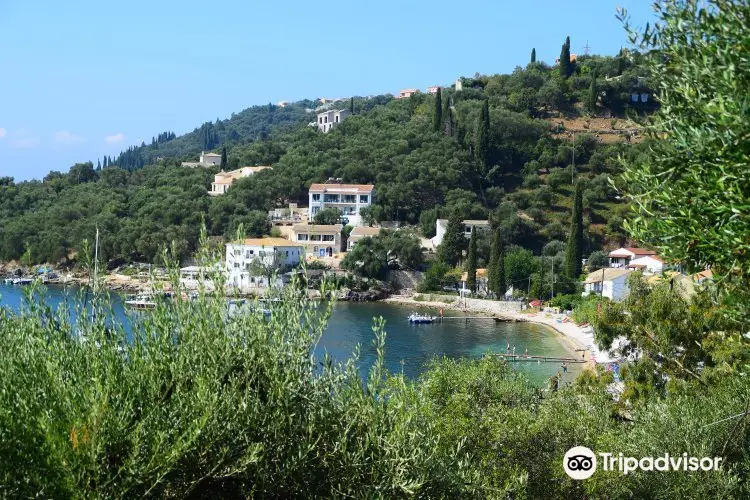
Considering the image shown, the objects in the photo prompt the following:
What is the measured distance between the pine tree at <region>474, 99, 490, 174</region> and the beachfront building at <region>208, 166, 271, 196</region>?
18.5m

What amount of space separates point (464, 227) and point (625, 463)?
42.7 meters

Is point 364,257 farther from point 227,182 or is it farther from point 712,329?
point 712,329

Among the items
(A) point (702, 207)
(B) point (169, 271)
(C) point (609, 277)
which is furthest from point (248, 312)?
(C) point (609, 277)

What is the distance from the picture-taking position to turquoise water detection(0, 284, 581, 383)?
1133 inches

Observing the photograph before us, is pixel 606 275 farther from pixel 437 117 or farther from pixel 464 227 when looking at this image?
pixel 437 117

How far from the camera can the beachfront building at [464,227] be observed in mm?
50312

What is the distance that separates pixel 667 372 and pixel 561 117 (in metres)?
62.2

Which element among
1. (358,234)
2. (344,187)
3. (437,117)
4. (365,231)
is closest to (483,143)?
(437,117)

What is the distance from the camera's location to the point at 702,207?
5035mm

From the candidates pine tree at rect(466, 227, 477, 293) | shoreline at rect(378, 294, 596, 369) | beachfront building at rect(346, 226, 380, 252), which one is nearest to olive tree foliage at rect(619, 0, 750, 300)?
shoreline at rect(378, 294, 596, 369)

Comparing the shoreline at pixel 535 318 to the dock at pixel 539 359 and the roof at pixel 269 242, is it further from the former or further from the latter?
the roof at pixel 269 242

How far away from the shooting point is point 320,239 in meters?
52.5

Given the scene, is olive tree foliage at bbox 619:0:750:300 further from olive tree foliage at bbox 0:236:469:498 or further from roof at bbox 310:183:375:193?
roof at bbox 310:183:375:193

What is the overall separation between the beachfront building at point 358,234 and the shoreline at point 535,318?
5.26 metres
